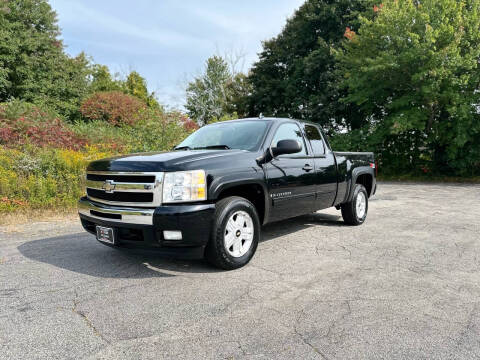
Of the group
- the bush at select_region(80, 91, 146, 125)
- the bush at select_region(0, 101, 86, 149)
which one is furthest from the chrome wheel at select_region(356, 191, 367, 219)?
the bush at select_region(80, 91, 146, 125)

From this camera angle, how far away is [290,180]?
4.73m

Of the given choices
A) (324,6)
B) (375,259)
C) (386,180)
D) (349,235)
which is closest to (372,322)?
(375,259)

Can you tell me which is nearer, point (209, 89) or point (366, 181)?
point (366, 181)

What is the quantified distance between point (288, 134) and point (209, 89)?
39.5 m

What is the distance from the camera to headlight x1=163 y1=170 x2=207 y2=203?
3559 mm

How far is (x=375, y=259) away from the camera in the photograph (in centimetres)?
436

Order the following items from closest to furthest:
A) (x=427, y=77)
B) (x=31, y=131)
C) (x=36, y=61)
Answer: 1. (x=31, y=131)
2. (x=427, y=77)
3. (x=36, y=61)

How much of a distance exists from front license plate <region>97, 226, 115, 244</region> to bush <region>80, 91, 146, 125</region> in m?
16.8

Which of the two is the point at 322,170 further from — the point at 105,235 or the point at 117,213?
the point at 105,235

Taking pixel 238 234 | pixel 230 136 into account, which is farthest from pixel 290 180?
pixel 238 234

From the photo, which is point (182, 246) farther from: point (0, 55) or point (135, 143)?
point (0, 55)

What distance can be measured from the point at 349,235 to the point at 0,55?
79.0ft

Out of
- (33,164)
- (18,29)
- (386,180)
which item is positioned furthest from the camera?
(18,29)

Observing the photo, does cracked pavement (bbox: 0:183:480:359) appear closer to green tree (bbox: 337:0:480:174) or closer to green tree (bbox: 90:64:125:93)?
green tree (bbox: 337:0:480:174)
